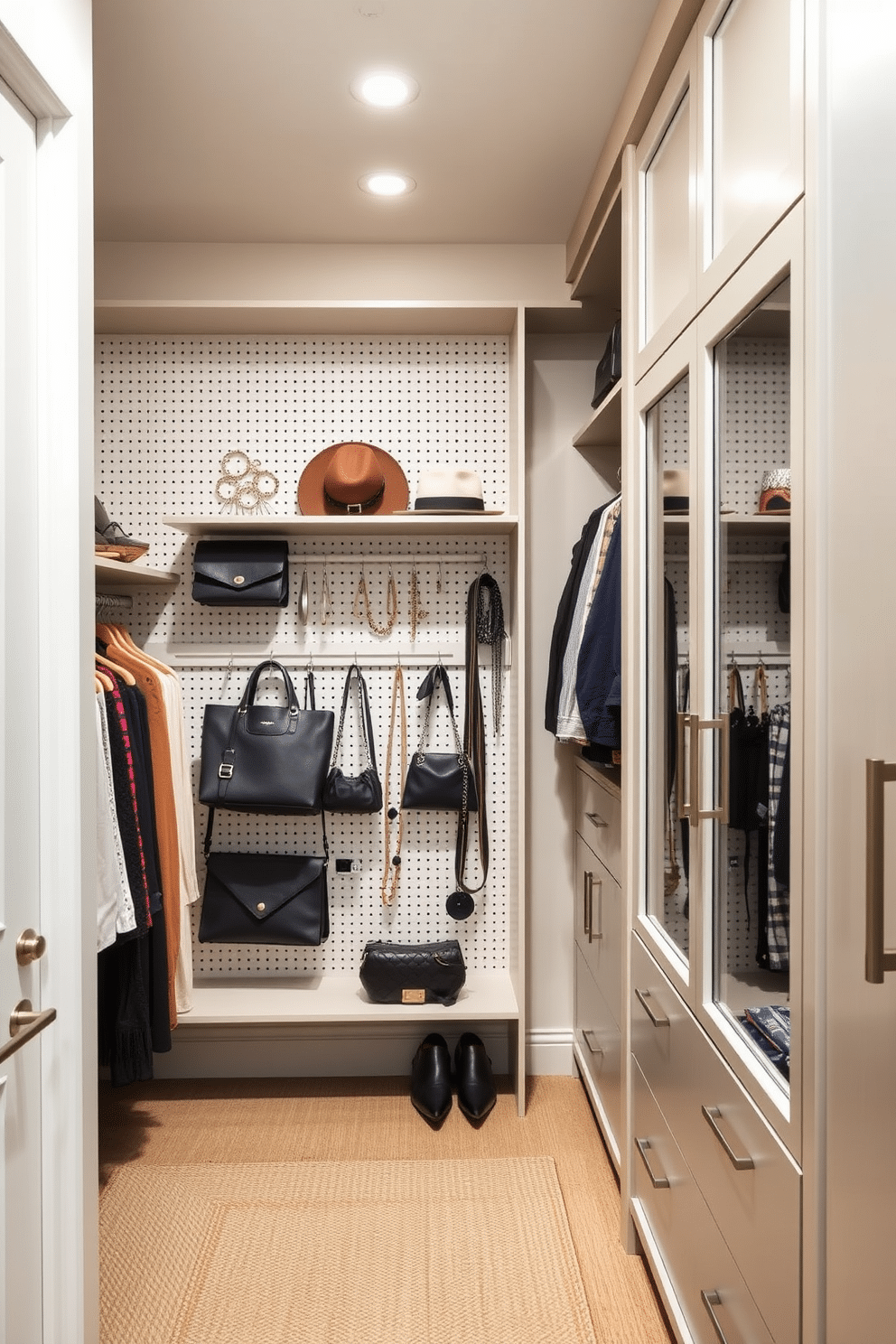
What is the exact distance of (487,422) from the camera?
300cm

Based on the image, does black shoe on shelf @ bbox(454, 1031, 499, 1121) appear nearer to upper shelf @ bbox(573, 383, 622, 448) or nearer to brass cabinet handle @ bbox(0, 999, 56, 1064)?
brass cabinet handle @ bbox(0, 999, 56, 1064)

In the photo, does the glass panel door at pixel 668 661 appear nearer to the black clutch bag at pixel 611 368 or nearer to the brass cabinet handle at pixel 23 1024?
the black clutch bag at pixel 611 368

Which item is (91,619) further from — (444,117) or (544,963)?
(544,963)

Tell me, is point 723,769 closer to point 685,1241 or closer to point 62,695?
point 685,1241

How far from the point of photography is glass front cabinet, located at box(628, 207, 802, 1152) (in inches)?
49.0

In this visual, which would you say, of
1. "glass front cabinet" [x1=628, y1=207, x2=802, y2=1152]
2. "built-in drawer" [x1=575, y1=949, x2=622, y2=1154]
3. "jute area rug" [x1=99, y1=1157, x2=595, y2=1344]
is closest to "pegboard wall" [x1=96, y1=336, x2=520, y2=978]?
"built-in drawer" [x1=575, y1=949, x2=622, y2=1154]

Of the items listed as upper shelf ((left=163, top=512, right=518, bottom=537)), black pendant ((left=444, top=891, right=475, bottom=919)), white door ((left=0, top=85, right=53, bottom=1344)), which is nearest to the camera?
white door ((left=0, top=85, right=53, bottom=1344))

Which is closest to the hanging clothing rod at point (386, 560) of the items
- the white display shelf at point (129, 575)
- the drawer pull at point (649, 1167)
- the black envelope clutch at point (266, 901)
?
the white display shelf at point (129, 575)

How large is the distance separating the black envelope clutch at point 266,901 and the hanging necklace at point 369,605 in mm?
743

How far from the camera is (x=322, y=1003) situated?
2812 millimetres

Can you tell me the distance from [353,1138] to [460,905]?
72 centimetres

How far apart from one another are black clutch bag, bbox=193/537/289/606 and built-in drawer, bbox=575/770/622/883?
42.7 inches

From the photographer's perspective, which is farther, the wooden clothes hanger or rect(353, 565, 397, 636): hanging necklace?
rect(353, 565, 397, 636): hanging necklace

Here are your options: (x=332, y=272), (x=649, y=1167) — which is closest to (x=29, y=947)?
(x=649, y=1167)
